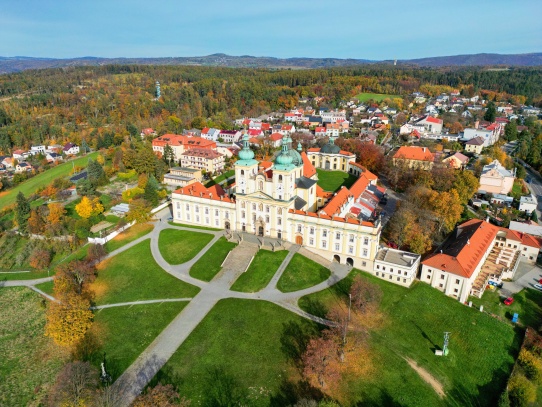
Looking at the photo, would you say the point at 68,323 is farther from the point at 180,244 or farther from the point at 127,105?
the point at 127,105

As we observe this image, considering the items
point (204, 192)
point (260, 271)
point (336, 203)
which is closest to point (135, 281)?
point (260, 271)

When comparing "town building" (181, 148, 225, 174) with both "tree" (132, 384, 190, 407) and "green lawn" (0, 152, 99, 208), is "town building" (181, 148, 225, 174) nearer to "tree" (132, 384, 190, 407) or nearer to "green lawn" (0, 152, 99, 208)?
"green lawn" (0, 152, 99, 208)

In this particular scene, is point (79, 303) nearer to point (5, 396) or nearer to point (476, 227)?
point (5, 396)

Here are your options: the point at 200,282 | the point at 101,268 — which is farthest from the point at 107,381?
the point at 101,268

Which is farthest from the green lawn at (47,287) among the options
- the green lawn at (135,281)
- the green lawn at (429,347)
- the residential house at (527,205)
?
the residential house at (527,205)

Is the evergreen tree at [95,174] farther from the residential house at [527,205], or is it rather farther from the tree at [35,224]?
the residential house at [527,205]

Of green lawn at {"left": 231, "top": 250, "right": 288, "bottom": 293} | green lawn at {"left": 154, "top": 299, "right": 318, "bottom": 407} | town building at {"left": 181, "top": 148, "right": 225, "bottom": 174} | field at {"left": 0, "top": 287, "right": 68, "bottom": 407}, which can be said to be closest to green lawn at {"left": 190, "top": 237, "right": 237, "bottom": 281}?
green lawn at {"left": 231, "top": 250, "right": 288, "bottom": 293}
